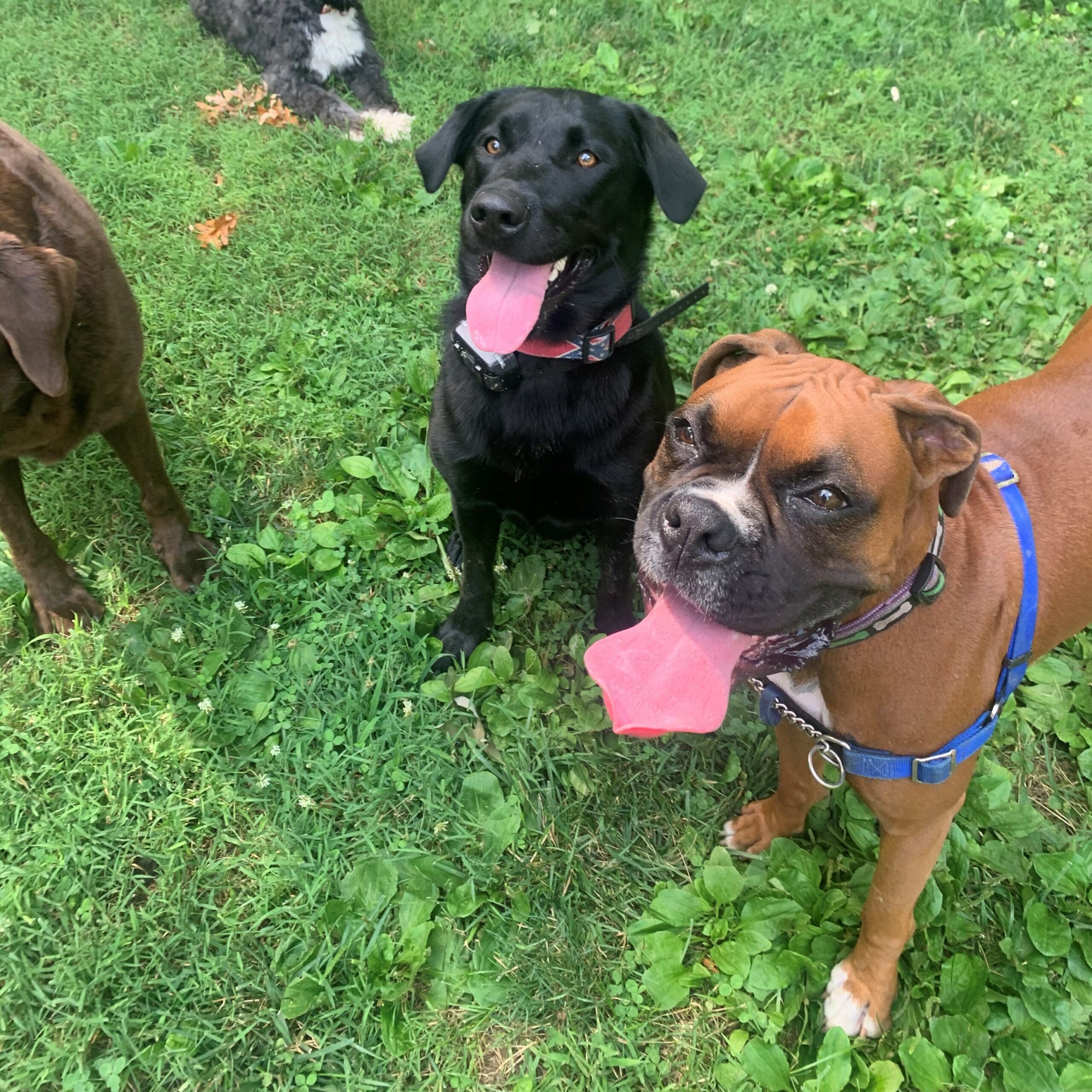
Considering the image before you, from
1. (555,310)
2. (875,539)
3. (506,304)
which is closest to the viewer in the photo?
(875,539)

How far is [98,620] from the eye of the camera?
277 centimetres

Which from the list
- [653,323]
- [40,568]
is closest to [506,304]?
→ [653,323]

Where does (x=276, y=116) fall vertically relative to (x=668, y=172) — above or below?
below

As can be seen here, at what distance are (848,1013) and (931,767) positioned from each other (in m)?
0.82

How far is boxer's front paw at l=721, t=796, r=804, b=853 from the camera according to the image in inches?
92.0

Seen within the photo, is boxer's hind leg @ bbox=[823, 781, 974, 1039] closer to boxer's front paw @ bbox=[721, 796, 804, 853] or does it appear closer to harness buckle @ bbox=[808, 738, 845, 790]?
harness buckle @ bbox=[808, 738, 845, 790]

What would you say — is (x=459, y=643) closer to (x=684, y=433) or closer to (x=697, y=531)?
(x=684, y=433)

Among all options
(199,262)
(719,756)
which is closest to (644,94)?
(199,262)

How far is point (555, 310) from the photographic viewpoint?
234 cm

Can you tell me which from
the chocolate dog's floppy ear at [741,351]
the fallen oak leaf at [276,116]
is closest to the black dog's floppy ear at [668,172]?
the chocolate dog's floppy ear at [741,351]

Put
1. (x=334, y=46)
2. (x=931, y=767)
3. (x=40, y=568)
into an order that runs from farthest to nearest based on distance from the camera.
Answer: (x=334, y=46)
(x=40, y=568)
(x=931, y=767)

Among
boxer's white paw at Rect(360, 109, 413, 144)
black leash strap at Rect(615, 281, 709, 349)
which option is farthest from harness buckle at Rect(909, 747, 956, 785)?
boxer's white paw at Rect(360, 109, 413, 144)

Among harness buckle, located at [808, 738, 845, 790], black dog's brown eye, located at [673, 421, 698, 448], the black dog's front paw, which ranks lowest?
the black dog's front paw

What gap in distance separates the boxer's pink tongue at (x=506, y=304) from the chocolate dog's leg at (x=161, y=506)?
1.27 metres
